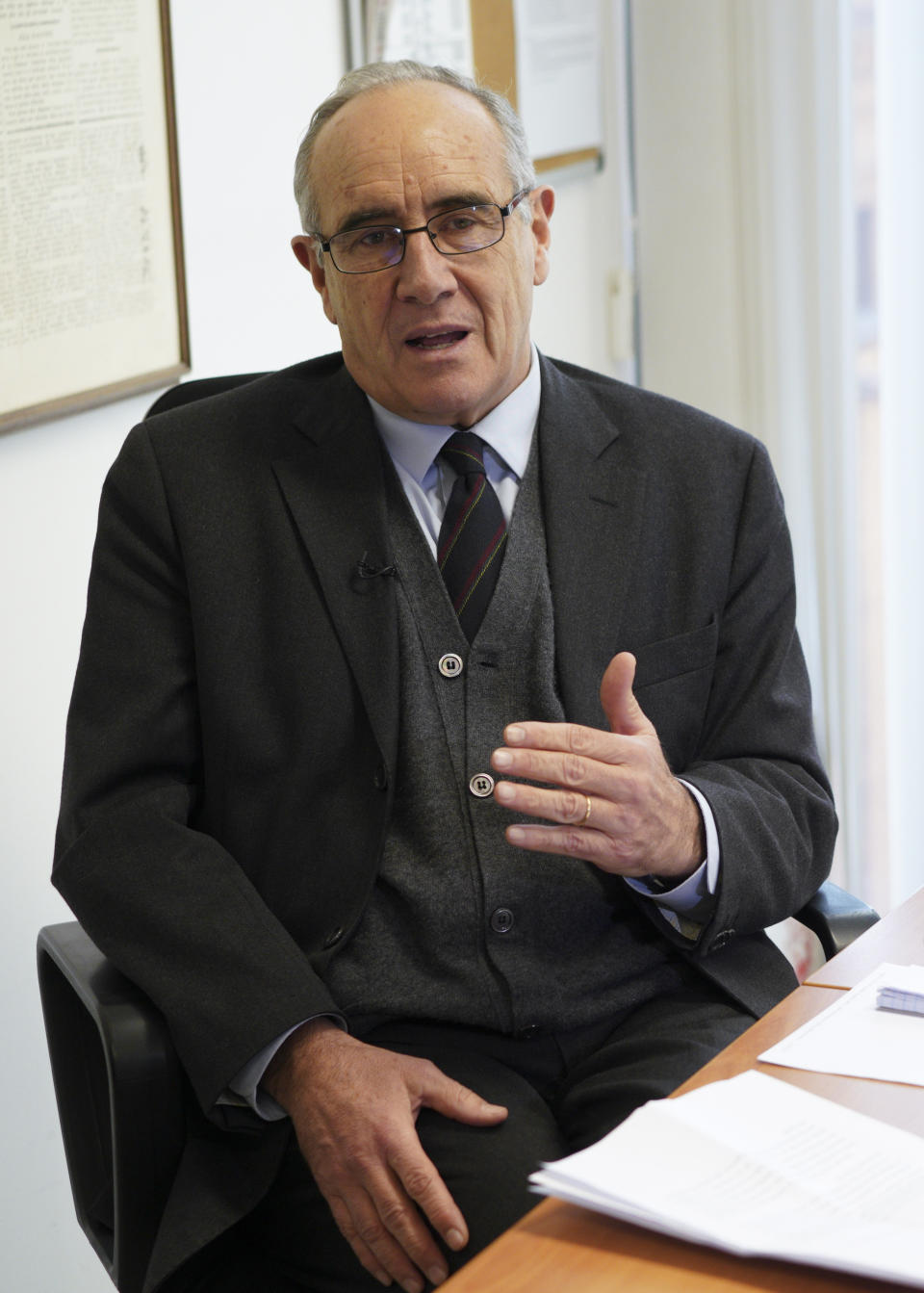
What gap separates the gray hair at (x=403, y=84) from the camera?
66.0 inches

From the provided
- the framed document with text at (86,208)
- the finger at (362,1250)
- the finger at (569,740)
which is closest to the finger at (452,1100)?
the finger at (362,1250)

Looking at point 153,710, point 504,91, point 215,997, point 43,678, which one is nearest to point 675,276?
point 504,91

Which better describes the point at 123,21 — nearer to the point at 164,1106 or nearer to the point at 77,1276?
the point at 164,1106

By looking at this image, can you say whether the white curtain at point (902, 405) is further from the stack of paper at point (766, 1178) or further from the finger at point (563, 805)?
the stack of paper at point (766, 1178)

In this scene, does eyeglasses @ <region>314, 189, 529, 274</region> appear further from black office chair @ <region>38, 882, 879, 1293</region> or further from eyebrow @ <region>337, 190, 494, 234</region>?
black office chair @ <region>38, 882, 879, 1293</region>

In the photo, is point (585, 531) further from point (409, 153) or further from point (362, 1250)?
point (362, 1250)

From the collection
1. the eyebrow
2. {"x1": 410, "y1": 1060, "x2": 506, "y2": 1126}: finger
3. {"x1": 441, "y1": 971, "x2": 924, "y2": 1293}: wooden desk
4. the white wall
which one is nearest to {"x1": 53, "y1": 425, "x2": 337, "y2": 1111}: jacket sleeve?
{"x1": 410, "y1": 1060, "x2": 506, "y2": 1126}: finger

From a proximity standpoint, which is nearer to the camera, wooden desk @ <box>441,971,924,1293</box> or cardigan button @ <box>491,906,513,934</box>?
wooden desk @ <box>441,971,924,1293</box>

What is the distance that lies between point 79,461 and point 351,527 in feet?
2.13

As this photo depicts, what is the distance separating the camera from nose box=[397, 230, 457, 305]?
161cm

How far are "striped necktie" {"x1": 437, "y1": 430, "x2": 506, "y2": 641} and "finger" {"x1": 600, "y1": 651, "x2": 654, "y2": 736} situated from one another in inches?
11.9

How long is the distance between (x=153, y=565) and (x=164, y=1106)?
57 cm

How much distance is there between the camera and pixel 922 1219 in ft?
2.65

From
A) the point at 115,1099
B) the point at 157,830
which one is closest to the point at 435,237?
the point at 157,830
